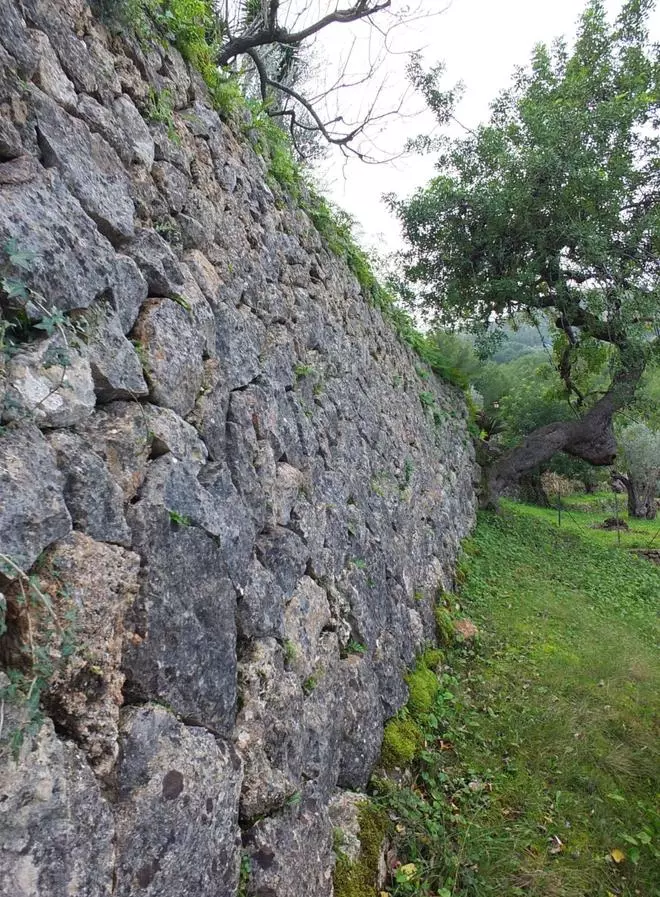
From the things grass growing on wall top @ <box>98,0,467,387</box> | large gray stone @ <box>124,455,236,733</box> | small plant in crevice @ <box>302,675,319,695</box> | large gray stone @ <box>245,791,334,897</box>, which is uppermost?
grass growing on wall top @ <box>98,0,467,387</box>

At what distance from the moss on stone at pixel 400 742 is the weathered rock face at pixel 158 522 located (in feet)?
0.48

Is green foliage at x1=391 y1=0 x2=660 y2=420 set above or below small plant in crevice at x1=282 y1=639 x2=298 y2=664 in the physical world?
above

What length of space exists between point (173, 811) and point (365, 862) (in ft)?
5.57

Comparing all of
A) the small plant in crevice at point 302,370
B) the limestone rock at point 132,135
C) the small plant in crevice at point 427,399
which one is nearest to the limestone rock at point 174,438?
the limestone rock at point 132,135

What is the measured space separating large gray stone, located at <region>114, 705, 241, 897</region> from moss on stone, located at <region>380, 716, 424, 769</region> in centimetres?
188

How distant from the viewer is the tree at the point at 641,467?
20.2m

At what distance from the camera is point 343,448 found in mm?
4668

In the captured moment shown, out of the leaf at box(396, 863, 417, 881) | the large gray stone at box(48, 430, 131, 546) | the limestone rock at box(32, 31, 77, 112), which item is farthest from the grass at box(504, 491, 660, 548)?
the limestone rock at box(32, 31, 77, 112)

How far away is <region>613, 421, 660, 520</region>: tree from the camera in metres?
20.2

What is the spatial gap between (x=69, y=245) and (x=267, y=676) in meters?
2.20

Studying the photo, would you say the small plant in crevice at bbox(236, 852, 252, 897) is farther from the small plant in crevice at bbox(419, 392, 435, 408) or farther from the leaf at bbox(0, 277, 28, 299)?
the small plant in crevice at bbox(419, 392, 435, 408)

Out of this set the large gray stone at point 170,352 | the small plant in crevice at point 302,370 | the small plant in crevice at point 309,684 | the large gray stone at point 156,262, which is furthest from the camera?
the small plant in crevice at point 302,370

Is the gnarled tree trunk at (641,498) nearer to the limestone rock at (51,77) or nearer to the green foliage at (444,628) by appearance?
the green foliage at (444,628)

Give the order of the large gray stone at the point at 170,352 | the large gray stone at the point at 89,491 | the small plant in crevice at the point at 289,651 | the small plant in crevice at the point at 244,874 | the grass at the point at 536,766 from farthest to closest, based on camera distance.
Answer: the grass at the point at 536,766 < the small plant in crevice at the point at 289,651 < the large gray stone at the point at 170,352 < the small plant in crevice at the point at 244,874 < the large gray stone at the point at 89,491
